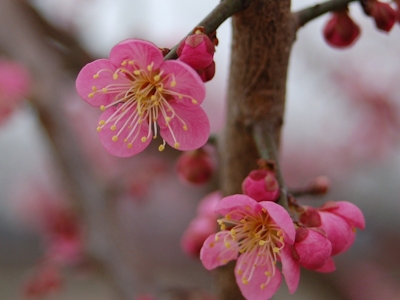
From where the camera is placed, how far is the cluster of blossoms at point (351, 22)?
0.63 meters

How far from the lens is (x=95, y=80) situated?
1.82 ft

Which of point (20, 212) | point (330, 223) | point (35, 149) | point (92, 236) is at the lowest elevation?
point (330, 223)

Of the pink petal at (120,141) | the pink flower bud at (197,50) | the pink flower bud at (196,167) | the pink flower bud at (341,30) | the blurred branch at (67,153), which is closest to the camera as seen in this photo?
the pink flower bud at (197,50)

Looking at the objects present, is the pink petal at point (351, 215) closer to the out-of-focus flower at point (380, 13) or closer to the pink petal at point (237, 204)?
the pink petal at point (237, 204)

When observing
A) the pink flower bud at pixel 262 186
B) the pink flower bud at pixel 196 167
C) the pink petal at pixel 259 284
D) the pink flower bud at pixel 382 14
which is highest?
the pink flower bud at pixel 382 14

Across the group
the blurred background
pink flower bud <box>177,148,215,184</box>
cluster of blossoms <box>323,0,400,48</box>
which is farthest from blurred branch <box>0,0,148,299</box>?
cluster of blossoms <box>323,0,400,48</box>

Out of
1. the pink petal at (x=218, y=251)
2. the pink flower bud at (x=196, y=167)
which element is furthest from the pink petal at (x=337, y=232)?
the pink flower bud at (x=196, y=167)

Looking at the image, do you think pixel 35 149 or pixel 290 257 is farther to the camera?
pixel 35 149

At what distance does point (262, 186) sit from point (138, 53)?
0.23 m

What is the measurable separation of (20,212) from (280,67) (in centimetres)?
249

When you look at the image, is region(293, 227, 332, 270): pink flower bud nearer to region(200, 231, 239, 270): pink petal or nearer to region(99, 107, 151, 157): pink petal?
region(200, 231, 239, 270): pink petal

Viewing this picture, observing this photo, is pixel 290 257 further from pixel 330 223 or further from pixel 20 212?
pixel 20 212

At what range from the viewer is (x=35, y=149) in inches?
161

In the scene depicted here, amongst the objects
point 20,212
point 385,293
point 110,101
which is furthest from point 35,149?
point 110,101
